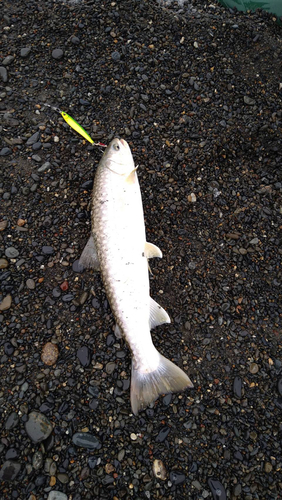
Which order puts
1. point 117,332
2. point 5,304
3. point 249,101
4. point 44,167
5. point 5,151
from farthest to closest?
point 249,101 → point 5,151 → point 44,167 → point 5,304 → point 117,332

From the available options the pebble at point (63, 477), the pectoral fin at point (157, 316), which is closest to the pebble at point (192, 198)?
the pectoral fin at point (157, 316)

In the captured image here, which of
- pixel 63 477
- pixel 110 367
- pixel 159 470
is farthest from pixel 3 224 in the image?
pixel 159 470

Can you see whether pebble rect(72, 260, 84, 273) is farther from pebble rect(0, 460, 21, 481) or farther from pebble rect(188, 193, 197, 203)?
Result: pebble rect(0, 460, 21, 481)

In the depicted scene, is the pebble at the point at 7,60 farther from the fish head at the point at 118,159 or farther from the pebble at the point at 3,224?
the pebble at the point at 3,224

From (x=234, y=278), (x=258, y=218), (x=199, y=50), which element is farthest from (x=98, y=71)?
(x=234, y=278)

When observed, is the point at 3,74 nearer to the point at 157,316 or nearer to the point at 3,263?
the point at 3,263

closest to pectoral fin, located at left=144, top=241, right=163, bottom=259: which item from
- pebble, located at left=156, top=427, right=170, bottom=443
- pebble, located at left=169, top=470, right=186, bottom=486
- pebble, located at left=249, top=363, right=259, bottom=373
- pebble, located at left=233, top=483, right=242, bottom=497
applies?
pebble, located at left=249, top=363, right=259, bottom=373
